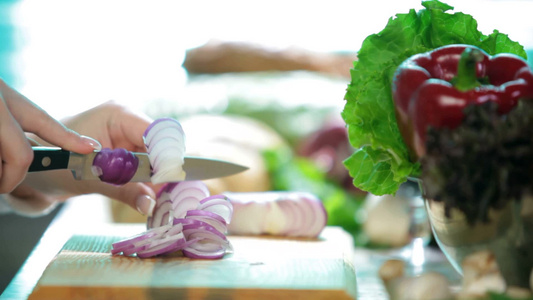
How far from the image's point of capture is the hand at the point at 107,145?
100 cm

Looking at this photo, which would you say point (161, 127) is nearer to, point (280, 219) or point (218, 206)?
point (218, 206)

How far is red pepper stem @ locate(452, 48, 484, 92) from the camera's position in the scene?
592mm

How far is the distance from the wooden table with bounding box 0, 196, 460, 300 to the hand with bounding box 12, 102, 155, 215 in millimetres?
78

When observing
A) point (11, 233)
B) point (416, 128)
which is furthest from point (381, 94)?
point (11, 233)

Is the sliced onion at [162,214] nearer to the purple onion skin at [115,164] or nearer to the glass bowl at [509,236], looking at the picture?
the purple onion skin at [115,164]

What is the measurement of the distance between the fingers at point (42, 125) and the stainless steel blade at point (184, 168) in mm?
16

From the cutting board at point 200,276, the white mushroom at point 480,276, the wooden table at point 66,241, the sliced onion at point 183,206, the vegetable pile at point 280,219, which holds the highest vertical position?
the white mushroom at point 480,276

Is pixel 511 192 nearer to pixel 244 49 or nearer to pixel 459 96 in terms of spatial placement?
pixel 459 96

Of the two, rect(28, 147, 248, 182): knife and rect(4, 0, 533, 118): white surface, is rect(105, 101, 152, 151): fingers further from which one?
rect(4, 0, 533, 118): white surface

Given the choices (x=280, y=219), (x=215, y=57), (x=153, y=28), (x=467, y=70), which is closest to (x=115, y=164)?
(x=280, y=219)

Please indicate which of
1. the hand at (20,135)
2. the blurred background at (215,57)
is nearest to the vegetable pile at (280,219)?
the hand at (20,135)

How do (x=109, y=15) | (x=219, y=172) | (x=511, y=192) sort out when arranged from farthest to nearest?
(x=109, y=15)
(x=219, y=172)
(x=511, y=192)

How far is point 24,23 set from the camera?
4.84m

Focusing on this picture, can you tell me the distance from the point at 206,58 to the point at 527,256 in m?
2.94
